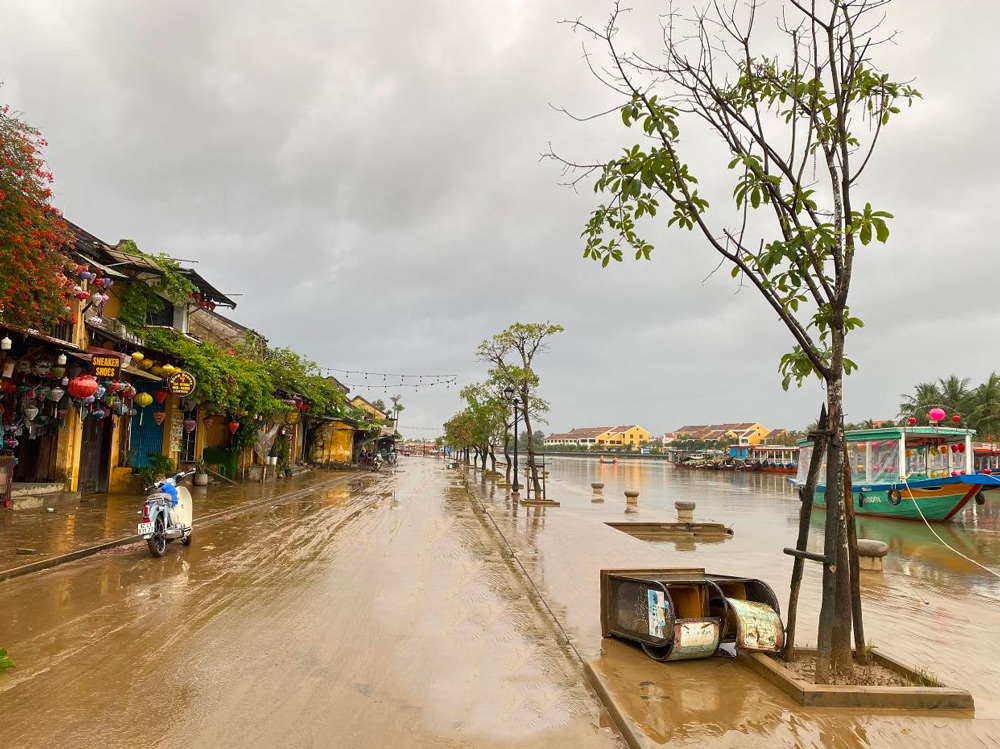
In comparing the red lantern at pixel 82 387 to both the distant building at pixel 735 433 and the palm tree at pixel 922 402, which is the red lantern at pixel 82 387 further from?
the distant building at pixel 735 433

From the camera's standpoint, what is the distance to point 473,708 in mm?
4449

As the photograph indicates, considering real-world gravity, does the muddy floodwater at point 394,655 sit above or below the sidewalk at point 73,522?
below

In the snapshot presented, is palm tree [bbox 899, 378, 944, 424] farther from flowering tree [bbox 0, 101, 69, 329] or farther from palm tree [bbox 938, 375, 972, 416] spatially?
flowering tree [bbox 0, 101, 69, 329]

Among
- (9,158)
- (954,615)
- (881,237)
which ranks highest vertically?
(9,158)

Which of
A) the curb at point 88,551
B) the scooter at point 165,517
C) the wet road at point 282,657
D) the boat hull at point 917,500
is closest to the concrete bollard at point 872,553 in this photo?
the wet road at point 282,657

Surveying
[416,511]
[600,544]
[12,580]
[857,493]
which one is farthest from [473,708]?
[857,493]

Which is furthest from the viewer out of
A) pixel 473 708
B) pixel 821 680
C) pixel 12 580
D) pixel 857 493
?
pixel 857 493

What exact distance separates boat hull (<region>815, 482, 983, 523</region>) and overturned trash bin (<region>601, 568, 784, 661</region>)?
62.1 ft

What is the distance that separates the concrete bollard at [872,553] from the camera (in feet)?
38.5

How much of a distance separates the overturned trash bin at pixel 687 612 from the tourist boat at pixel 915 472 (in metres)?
20.9

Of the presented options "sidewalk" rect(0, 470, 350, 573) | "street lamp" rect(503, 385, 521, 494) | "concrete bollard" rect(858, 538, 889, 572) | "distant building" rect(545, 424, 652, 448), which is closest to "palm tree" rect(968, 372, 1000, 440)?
"street lamp" rect(503, 385, 521, 494)

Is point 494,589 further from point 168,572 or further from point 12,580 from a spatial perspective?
point 12,580

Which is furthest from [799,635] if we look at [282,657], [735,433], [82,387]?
[735,433]

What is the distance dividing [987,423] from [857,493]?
95.7ft
